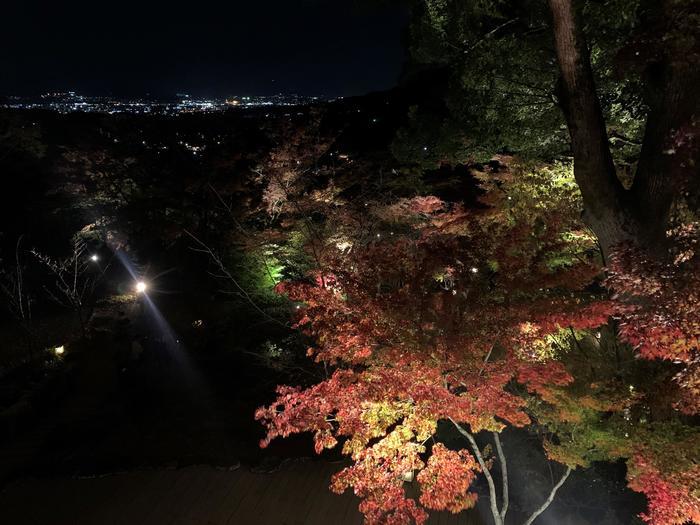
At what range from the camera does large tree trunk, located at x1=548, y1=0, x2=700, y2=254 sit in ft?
17.4

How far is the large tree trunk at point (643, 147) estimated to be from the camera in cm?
530

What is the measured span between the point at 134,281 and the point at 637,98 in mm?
20318

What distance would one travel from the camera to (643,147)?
577 centimetres

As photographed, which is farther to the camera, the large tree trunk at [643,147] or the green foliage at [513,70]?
the green foliage at [513,70]

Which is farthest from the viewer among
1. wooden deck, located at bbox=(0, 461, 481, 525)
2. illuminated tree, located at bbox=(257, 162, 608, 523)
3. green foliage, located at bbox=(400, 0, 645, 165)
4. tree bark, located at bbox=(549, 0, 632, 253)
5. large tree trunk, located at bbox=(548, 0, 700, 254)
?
wooden deck, located at bbox=(0, 461, 481, 525)

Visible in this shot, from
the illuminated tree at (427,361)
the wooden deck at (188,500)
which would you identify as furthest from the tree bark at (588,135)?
the wooden deck at (188,500)

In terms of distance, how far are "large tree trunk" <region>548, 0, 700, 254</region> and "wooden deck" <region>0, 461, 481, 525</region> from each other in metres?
5.75

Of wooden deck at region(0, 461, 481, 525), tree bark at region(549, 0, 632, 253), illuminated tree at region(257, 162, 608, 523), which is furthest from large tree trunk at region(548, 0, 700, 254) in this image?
wooden deck at region(0, 461, 481, 525)

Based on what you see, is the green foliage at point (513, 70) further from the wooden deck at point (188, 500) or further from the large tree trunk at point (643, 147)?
the wooden deck at point (188, 500)

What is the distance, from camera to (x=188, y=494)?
25.9ft

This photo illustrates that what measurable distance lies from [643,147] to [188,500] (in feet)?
30.7

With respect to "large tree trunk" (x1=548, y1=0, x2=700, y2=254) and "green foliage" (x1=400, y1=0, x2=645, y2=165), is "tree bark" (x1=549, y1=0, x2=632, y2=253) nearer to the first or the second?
"large tree trunk" (x1=548, y1=0, x2=700, y2=254)

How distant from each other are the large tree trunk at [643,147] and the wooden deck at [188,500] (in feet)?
18.9

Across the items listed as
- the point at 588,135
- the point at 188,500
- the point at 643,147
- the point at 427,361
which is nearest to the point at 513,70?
the point at 588,135
